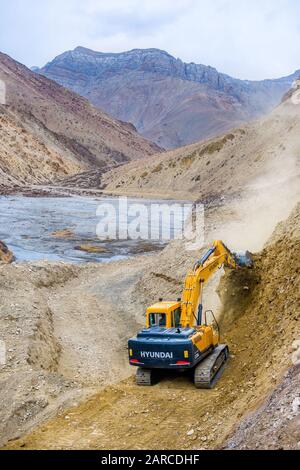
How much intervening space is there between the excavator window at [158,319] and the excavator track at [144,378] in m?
1.07

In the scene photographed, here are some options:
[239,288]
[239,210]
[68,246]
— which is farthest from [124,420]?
[68,246]

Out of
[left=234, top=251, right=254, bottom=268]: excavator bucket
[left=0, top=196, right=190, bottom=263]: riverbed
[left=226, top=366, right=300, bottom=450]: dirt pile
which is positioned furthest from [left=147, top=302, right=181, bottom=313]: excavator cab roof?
[left=0, top=196, right=190, bottom=263]: riverbed

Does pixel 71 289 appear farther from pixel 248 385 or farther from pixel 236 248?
pixel 248 385

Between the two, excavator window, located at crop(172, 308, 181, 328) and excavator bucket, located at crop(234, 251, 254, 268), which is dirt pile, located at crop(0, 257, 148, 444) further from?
excavator bucket, located at crop(234, 251, 254, 268)

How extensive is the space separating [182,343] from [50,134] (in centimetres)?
13238

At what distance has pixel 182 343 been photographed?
11.7 meters

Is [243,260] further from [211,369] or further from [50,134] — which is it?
[50,134]

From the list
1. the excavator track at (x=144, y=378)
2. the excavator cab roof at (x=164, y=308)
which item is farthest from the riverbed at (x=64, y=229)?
the excavator track at (x=144, y=378)

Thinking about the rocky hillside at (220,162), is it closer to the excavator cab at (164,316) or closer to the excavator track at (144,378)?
the excavator cab at (164,316)

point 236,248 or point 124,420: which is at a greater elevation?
point 236,248

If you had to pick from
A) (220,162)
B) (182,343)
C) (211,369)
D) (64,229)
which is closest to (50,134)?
(220,162)

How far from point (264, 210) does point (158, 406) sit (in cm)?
1523

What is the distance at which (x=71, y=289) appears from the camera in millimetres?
24875

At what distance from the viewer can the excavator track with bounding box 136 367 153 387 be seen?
41.0 ft
